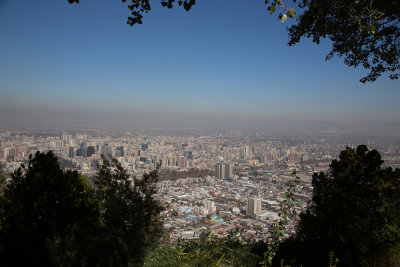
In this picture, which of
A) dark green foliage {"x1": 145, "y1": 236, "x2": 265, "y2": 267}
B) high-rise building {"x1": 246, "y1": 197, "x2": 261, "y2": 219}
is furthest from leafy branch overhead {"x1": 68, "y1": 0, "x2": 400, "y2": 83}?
high-rise building {"x1": 246, "y1": 197, "x2": 261, "y2": 219}

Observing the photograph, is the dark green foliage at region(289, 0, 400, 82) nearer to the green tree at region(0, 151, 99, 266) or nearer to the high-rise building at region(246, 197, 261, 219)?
the green tree at region(0, 151, 99, 266)

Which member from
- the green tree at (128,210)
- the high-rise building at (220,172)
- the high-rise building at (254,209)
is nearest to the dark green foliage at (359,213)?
the green tree at (128,210)

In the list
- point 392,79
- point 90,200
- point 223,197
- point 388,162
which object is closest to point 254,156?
point 223,197

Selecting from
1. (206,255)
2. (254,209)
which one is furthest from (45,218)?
(254,209)

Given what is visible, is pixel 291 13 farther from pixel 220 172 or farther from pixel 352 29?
pixel 220 172

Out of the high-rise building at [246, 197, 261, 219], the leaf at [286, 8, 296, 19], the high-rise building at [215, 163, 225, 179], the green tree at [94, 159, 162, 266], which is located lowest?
the high-rise building at [215, 163, 225, 179]

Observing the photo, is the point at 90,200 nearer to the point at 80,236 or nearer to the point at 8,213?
the point at 80,236
